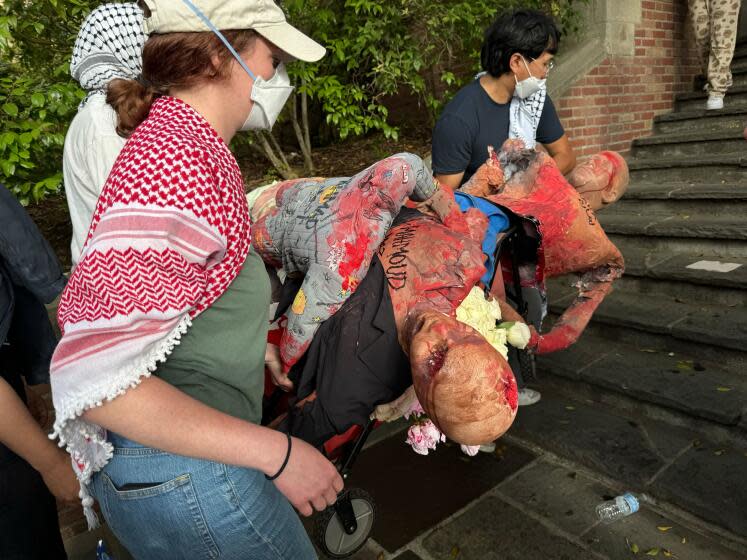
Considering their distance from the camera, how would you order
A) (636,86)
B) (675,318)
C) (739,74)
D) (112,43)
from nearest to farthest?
(112,43) < (675,318) < (739,74) < (636,86)

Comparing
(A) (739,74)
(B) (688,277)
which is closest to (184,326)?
(B) (688,277)

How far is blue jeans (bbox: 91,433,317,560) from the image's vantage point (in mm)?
1015

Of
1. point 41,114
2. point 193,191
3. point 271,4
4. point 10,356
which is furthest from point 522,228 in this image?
point 41,114

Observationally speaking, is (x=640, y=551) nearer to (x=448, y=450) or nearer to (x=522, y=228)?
(x=448, y=450)

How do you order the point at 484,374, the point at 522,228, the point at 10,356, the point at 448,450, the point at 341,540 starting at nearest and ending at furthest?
the point at 484,374, the point at 10,356, the point at 522,228, the point at 341,540, the point at 448,450

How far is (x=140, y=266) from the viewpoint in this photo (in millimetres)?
844

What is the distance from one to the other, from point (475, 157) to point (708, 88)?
169 inches

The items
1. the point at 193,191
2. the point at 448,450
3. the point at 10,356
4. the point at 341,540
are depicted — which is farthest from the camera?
the point at 448,450

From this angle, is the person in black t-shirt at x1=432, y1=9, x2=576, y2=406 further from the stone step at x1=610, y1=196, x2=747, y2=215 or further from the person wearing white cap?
the stone step at x1=610, y1=196, x2=747, y2=215

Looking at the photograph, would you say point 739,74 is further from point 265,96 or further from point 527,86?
point 265,96

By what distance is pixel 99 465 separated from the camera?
1.05 meters

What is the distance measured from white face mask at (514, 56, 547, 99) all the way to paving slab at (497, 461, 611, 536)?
6.76ft

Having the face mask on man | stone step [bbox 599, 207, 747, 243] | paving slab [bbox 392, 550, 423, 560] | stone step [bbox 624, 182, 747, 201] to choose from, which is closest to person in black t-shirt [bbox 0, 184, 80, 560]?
the face mask on man

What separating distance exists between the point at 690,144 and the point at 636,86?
94 cm
